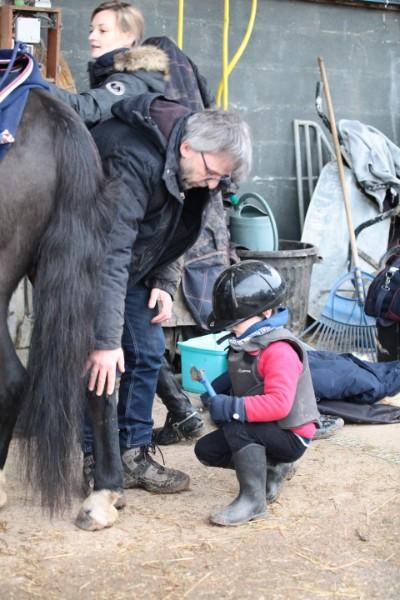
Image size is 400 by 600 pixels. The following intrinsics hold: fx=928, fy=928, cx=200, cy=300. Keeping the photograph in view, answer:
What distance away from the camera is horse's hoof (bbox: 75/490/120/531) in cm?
290

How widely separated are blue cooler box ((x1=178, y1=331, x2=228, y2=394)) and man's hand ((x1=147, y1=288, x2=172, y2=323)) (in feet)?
3.93

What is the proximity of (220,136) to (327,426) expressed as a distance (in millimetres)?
1762

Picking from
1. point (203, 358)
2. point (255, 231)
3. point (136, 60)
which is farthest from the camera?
point (255, 231)

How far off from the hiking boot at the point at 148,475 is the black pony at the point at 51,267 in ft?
2.03

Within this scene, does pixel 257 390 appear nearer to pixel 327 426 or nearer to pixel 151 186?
pixel 151 186

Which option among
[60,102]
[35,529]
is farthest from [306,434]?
[60,102]

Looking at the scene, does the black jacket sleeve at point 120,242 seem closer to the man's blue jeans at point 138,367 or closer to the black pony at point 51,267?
the black pony at point 51,267

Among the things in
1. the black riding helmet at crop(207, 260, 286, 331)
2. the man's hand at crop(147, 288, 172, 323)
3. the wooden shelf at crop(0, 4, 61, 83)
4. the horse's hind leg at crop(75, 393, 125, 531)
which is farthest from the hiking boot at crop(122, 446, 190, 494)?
the wooden shelf at crop(0, 4, 61, 83)

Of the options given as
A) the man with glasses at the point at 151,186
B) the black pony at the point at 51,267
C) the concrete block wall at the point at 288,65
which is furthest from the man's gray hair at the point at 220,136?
the concrete block wall at the point at 288,65

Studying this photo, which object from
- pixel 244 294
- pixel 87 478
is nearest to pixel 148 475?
pixel 87 478

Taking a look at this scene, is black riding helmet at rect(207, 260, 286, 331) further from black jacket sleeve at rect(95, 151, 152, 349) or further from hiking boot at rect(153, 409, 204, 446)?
hiking boot at rect(153, 409, 204, 446)

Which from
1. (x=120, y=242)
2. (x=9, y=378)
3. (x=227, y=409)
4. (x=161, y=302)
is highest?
(x=120, y=242)

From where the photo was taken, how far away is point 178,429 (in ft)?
13.2

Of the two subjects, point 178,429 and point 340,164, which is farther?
point 340,164
